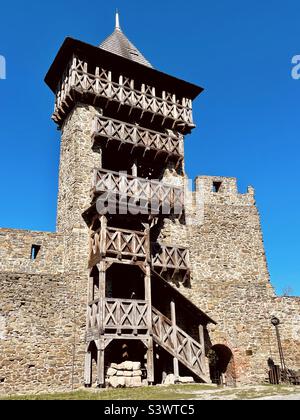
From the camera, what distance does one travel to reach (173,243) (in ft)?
61.8

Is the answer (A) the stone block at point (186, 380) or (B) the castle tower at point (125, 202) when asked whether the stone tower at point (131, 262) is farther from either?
(A) the stone block at point (186, 380)

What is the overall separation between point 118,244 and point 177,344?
13.8 ft

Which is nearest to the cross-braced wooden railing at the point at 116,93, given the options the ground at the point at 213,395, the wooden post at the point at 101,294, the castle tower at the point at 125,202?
the castle tower at the point at 125,202

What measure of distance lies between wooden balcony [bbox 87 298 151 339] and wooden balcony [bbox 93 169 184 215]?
13.0ft

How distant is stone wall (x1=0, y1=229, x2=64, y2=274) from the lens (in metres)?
15.9

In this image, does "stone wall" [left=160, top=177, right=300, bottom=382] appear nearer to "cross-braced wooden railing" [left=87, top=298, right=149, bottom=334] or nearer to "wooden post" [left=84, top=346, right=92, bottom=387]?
"cross-braced wooden railing" [left=87, top=298, right=149, bottom=334]

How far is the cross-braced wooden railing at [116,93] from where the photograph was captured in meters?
18.7

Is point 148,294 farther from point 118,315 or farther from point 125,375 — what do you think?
point 125,375

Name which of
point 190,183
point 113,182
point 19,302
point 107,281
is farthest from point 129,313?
point 190,183

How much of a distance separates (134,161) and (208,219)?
477 centimetres

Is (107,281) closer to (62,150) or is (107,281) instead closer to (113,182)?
(113,182)

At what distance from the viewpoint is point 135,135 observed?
Answer: 61.5ft

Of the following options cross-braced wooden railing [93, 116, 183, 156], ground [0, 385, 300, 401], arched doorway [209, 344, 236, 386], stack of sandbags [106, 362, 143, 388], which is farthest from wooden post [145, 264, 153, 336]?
cross-braced wooden railing [93, 116, 183, 156]

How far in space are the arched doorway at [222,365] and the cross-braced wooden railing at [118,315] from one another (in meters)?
4.75
